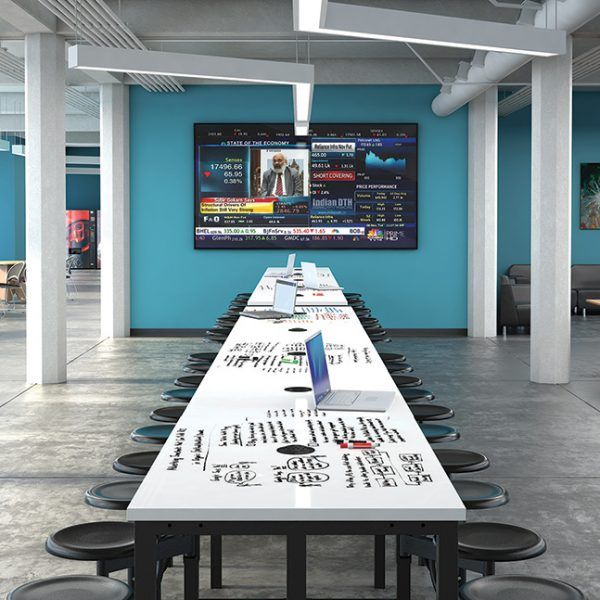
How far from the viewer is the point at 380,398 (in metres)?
4.01

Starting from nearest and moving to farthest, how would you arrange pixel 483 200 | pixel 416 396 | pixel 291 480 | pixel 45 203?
pixel 291 480
pixel 416 396
pixel 45 203
pixel 483 200

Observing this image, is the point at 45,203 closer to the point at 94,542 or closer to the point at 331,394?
the point at 331,394

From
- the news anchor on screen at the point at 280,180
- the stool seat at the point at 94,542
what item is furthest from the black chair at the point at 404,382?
the news anchor on screen at the point at 280,180

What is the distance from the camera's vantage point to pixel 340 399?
397cm

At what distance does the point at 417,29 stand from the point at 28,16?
3.70 m

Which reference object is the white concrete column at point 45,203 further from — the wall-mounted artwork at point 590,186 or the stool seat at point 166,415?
the wall-mounted artwork at point 590,186

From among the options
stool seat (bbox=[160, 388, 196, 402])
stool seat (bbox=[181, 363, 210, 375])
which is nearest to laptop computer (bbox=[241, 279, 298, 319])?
stool seat (bbox=[181, 363, 210, 375])

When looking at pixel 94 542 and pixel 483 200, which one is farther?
pixel 483 200

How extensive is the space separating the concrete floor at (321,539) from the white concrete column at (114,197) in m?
0.50

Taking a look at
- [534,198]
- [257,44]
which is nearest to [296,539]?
[534,198]

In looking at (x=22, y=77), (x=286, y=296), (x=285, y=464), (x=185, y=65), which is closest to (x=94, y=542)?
(x=285, y=464)

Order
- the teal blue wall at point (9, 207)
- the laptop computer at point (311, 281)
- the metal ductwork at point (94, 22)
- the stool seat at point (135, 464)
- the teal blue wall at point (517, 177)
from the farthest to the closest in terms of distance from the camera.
Result: the teal blue wall at point (9, 207)
the teal blue wall at point (517, 177)
the laptop computer at point (311, 281)
the metal ductwork at point (94, 22)
the stool seat at point (135, 464)

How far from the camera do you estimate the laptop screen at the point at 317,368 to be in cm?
382

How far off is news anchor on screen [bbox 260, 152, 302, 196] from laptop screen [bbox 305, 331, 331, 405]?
27.6ft
